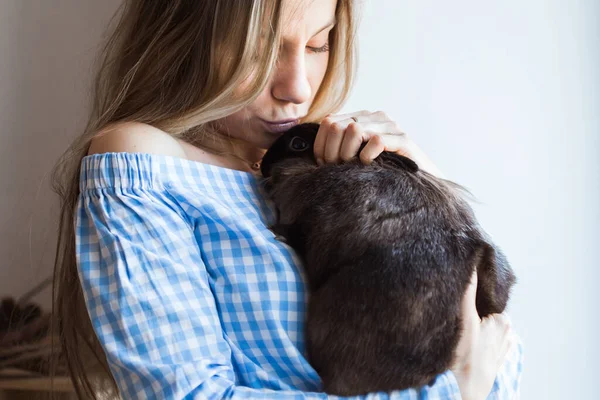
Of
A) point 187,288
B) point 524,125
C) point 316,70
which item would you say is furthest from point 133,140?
point 524,125

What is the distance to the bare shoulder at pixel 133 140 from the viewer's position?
3.78 ft

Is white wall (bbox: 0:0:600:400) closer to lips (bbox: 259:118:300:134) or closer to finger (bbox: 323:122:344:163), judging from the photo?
lips (bbox: 259:118:300:134)

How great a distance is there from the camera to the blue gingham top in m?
1.02

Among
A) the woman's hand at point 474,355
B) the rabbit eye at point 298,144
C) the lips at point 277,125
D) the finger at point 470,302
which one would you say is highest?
the lips at point 277,125

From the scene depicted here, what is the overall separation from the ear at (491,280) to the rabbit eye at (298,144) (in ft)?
1.23

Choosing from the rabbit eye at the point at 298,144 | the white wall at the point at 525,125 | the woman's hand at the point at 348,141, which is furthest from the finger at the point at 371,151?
the white wall at the point at 525,125

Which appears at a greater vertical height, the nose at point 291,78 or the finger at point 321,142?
the nose at point 291,78

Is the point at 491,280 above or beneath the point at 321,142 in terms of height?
beneath

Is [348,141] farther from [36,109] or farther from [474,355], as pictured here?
[36,109]

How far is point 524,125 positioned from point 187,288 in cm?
124

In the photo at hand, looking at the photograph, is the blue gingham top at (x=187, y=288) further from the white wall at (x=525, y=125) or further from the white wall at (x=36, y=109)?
the white wall at (x=525, y=125)

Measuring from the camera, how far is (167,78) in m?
1.34

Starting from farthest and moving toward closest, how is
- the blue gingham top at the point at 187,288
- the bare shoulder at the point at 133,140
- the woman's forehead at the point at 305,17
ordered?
1. the woman's forehead at the point at 305,17
2. the bare shoulder at the point at 133,140
3. the blue gingham top at the point at 187,288

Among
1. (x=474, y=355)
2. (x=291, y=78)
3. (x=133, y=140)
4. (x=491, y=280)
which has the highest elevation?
(x=291, y=78)
